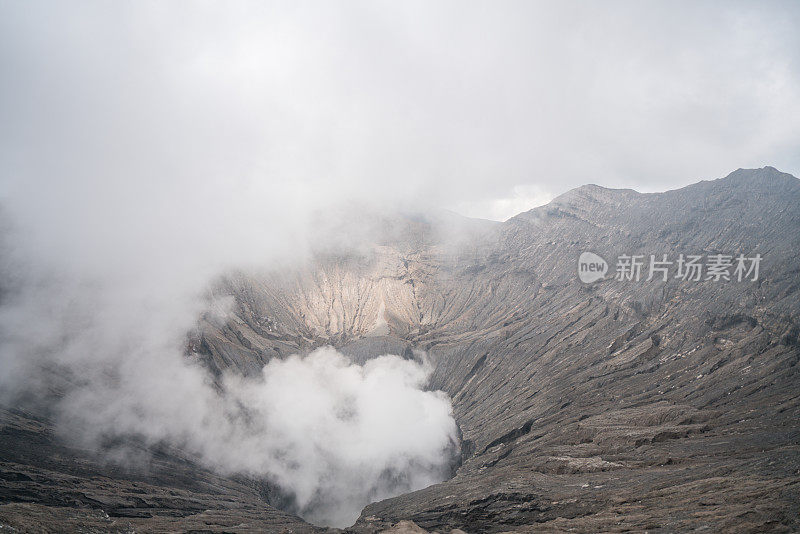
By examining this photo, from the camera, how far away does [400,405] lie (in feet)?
443

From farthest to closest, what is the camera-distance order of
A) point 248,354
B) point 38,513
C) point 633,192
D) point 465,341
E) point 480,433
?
point 633,192 → point 465,341 → point 248,354 → point 480,433 → point 38,513

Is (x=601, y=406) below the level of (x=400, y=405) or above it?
below

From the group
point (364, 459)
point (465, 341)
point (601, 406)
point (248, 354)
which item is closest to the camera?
point (601, 406)

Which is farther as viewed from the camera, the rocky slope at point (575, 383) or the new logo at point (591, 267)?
the new logo at point (591, 267)

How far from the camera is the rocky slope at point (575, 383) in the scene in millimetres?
46938

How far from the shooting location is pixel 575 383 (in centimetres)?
9881

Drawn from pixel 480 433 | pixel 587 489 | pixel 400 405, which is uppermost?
pixel 400 405

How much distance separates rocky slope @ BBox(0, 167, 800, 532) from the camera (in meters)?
46.9

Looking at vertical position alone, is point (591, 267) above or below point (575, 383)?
above

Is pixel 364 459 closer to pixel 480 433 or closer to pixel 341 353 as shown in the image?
pixel 480 433

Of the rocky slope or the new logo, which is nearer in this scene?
the rocky slope

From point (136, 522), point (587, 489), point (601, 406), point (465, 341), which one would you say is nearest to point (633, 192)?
point (465, 341)

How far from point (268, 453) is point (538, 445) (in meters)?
73.5

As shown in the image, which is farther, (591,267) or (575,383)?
(591,267)
